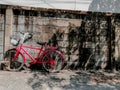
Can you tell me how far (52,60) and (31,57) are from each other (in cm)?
70

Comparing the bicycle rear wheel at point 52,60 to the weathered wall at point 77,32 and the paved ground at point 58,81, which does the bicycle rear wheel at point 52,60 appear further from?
the weathered wall at point 77,32

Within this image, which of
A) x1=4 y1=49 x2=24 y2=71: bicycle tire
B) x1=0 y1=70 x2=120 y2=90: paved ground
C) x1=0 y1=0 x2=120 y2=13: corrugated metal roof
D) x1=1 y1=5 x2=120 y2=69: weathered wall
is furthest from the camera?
x1=0 y1=0 x2=120 y2=13: corrugated metal roof

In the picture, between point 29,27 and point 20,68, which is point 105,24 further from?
point 20,68

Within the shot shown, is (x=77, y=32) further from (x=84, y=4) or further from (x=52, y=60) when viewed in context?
(x=84, y=4)

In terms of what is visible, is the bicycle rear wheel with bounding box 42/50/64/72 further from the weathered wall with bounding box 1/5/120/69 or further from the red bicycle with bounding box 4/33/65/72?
the weathered wall with bounding box 1/5/120/69

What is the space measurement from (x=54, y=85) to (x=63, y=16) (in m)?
2.60

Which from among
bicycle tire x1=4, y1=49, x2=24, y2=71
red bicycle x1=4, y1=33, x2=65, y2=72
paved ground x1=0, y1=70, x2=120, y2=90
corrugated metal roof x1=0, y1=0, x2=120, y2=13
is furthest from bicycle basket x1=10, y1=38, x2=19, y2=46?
corrugated metal roof x1=0, y1=0, x2=120, y2=13

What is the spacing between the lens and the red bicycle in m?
7.55

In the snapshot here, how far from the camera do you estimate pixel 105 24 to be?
8195mm

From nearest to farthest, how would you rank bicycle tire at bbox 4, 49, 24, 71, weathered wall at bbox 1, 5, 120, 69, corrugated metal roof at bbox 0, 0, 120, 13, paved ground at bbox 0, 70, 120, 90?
paved ground at bbox 0, 70, 120, 90 < bicycle tire at bbox 4, 49, 24, 71 < weathered wall at bbox 1, 5, 120, 69 < corrugated metal roof at bbox 0, 0, 120, 13

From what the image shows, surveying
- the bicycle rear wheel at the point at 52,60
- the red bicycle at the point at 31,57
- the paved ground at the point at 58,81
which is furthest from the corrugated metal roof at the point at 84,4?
the paved ground at the point at 58,81

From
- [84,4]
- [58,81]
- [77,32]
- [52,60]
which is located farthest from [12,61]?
[84,4]

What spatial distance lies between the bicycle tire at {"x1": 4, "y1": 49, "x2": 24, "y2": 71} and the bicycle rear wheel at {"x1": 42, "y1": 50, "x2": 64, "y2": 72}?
76 cm

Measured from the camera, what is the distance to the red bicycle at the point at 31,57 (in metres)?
7.55
